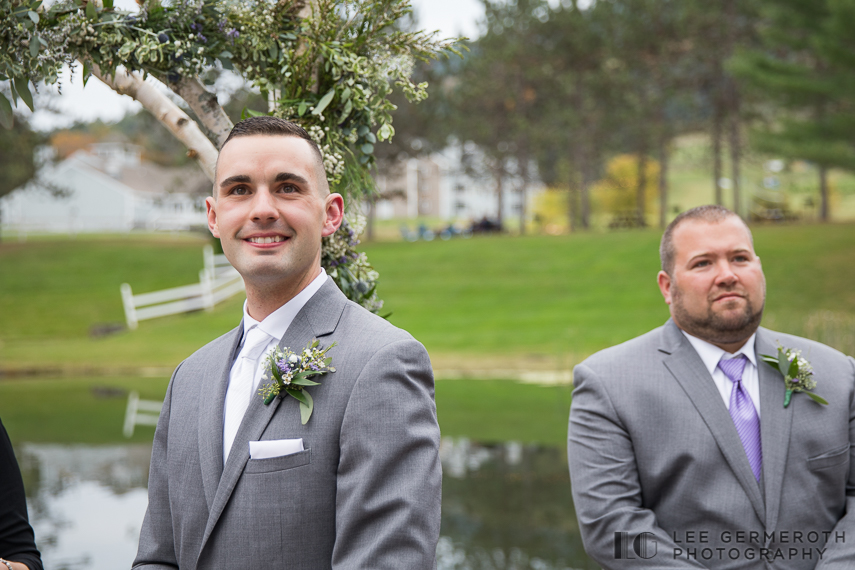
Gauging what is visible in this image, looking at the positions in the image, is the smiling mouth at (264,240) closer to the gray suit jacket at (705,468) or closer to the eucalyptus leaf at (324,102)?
the eucalyptus leaf at (324,102)

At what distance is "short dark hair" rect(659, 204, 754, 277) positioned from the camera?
339 centimetres

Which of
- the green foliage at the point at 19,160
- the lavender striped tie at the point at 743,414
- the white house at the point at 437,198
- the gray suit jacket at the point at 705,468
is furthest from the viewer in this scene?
the white house at the point at 437,198

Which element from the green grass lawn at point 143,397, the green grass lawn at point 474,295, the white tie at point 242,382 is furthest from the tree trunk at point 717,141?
the white tie at point 242,382

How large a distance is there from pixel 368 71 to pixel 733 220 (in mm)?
1764

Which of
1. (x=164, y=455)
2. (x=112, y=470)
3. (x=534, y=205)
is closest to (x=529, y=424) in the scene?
(x=112, y=470)

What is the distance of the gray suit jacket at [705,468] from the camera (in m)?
3.13

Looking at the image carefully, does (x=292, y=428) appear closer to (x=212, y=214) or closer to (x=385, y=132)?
(x=212, y=214)

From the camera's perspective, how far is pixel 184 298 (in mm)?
31531

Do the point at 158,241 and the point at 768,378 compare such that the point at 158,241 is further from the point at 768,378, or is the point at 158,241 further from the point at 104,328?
the point at 768,378

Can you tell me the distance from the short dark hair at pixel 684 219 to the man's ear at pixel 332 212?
1510mm

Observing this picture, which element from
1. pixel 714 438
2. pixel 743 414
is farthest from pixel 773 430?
pixel 714 438

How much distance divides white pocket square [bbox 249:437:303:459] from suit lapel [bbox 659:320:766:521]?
1868 mm

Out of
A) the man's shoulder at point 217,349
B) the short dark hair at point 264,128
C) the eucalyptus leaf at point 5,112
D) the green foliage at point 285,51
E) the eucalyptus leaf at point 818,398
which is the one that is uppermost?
the green foliage at point 285,51

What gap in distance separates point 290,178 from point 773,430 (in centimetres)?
224
